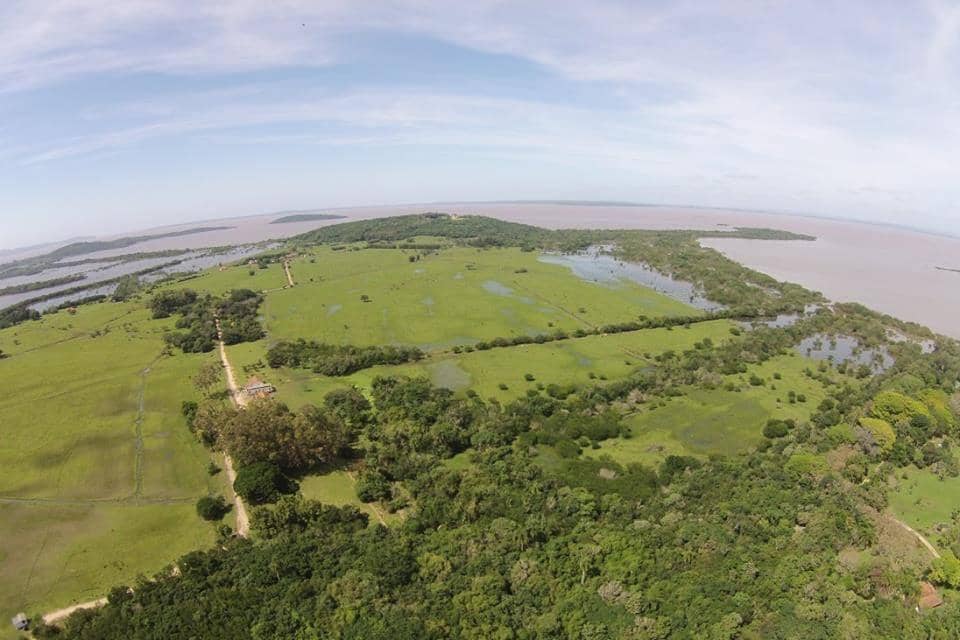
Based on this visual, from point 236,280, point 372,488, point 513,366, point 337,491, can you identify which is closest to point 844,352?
point 513,366

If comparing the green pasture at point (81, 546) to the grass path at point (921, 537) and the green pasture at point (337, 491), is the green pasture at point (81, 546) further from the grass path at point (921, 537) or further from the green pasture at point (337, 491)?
the grass path at point (921, 537)

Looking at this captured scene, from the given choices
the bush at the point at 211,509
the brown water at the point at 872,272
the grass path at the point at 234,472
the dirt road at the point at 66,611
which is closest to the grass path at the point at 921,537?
the grass path at the point at 234,472

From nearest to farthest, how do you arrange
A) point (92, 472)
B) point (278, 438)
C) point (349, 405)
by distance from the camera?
point (278, 438), point (92, 472), point (349, 405)

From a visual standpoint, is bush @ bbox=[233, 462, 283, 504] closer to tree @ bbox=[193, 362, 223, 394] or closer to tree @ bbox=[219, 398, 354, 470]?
tree @ bbox=[219, 398, 354, 470]

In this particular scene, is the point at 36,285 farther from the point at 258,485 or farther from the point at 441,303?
the point at 258,485

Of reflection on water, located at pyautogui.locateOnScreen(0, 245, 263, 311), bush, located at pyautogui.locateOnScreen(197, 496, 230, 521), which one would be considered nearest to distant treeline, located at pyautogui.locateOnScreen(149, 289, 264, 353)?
reflection on water, located at pyautogui.locateOnScreen(0, 245, 263, 311)

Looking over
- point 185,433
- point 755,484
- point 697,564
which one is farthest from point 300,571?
point 755,484
